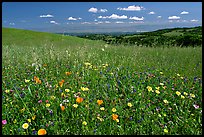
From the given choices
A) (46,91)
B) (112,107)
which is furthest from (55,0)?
(46,91)

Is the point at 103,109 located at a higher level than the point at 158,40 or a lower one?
lower

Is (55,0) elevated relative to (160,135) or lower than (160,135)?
elevated

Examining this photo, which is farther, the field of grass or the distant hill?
the distant hill

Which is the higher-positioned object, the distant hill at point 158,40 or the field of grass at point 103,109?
the distant hill at point 158,40

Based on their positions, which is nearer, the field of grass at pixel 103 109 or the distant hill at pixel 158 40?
the field of grass at pixel 103 109

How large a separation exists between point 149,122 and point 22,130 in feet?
4.09

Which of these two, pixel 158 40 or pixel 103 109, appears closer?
pixel 103 109

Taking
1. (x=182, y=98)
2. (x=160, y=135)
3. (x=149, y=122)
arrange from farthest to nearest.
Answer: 1. (x=182, y=98)
2. (x=149, y=122)
3. (x=160, y=135)

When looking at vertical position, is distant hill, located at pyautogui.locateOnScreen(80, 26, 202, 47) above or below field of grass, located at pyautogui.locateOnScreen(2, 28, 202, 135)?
above

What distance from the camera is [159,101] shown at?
301cm

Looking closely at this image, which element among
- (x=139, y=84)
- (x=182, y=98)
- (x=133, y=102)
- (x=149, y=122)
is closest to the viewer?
(x=149, y=122)

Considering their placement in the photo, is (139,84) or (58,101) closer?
(58,101)

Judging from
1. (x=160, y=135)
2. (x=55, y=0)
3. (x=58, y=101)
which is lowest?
(x=160, y=135)

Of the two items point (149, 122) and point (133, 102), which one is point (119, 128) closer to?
point (149, 122)
